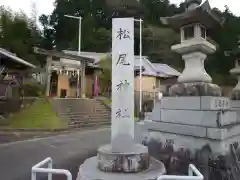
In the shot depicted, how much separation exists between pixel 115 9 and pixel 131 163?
8.79 feet

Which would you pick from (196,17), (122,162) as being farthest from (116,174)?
(196,17)

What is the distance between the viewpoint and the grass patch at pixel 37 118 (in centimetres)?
1367

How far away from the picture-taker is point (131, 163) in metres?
4.01

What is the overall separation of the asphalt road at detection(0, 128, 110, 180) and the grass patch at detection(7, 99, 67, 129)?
2.52 m

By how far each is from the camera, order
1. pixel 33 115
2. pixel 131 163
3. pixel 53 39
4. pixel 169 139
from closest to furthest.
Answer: pixel 131 163, pixel 169 139, pixel 33 115, pixel 53 39

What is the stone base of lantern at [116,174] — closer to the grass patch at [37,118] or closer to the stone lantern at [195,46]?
the stone lantern at [195,46]

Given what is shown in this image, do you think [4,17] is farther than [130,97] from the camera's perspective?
Yes

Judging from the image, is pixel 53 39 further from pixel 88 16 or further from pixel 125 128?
pixel 125 128

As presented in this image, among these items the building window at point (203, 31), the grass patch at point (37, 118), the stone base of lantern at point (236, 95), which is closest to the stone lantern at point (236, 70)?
the stone base of lantern at point (236, 95)

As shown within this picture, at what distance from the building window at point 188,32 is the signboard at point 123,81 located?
2.48 meters

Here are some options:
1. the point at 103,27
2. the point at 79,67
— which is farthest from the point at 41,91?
the point at 103,27

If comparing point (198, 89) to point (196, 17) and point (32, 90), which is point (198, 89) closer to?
point (196, 17)

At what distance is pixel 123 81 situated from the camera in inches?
169

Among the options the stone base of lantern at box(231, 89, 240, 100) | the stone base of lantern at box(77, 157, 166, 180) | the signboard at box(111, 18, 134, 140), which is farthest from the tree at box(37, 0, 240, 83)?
the stone base of lantern at box(77, 157, 166, 180)
